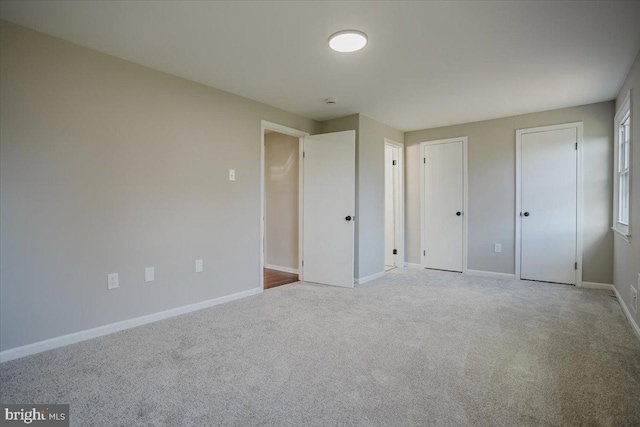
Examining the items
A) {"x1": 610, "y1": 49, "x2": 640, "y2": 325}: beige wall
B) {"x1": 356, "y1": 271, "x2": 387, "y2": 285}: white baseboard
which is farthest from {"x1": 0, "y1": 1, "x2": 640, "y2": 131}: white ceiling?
{"x1": 356, "y1": 271, "x2": 387, "y2": 285}: white baseboard

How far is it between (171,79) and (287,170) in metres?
2.38

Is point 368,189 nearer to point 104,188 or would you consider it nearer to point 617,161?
point 617,161

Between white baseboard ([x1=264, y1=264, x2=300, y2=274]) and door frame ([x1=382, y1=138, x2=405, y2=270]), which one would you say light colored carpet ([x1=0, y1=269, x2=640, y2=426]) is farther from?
door frame ([x1=382, y1=138, x2=405, y2=270])

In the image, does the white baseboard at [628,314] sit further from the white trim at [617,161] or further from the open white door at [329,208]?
the open white door at [329,208]

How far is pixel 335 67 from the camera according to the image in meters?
2.93

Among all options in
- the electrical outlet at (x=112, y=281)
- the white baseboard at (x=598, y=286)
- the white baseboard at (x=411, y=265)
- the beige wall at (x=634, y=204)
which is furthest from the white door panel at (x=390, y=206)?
the electrical outlet at (x=112, y=281)

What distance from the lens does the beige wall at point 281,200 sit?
5.13 metres

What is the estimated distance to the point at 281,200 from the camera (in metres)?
5.30

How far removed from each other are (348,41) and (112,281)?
2715 mm

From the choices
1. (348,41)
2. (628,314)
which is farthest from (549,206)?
(348,41)

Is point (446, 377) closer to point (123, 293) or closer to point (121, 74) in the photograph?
point (123, 293)

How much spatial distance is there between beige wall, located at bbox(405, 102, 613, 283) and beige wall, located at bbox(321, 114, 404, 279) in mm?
927

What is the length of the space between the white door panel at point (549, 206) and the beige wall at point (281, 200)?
331 centimetres

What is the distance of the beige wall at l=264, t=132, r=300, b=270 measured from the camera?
5129 mm
